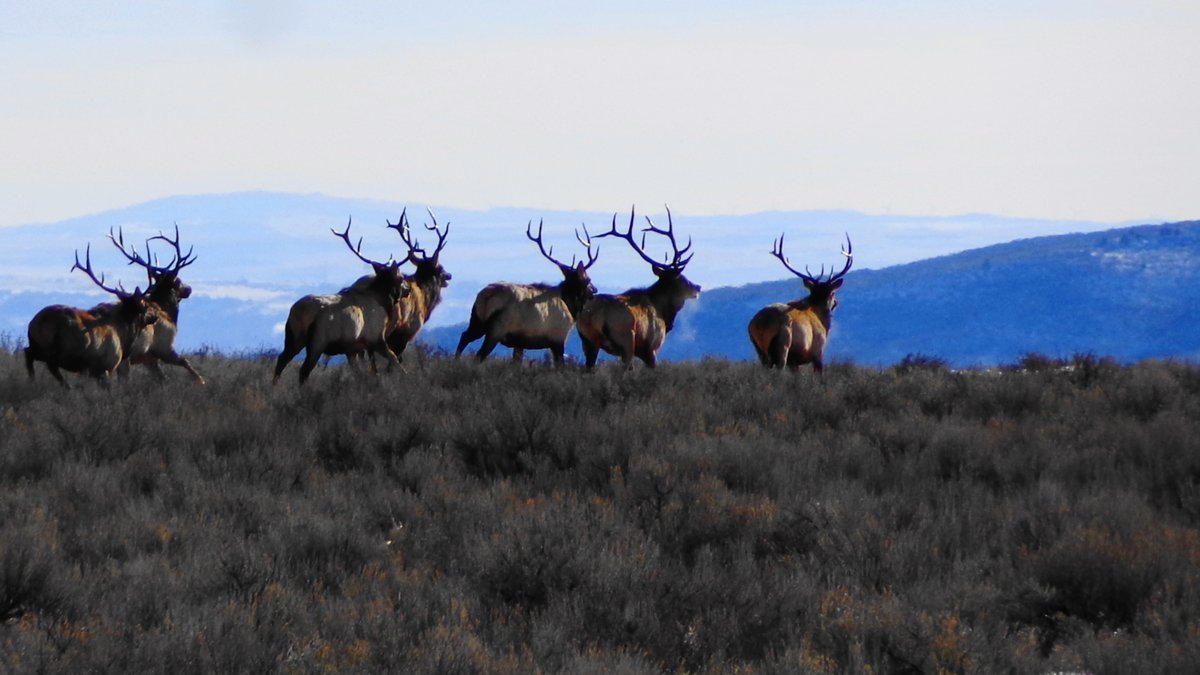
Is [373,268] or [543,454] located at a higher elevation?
[373,268]

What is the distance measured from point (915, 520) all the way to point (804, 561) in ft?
3.64

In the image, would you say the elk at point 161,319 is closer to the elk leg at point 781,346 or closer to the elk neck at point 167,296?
the elk neck at point 167,296

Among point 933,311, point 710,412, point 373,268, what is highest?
point 373,268

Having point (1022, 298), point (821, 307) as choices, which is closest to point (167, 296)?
point (821, 307)

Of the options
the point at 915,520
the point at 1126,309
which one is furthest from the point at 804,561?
the point at 1126,309

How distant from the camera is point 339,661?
14.8ft

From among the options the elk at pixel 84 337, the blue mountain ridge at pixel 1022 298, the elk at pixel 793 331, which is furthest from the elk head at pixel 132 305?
the blue mountain ridge at pixel 1022 298

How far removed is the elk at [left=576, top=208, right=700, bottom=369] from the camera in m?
13.9

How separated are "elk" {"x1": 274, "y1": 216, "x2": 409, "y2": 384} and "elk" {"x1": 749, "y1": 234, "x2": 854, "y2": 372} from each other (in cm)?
452

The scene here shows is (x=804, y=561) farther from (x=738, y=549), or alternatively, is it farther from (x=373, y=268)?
(x=373, y=268)

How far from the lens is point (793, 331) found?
13.9m

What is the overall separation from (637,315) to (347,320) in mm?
3624

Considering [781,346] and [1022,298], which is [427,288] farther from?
[1022,298]

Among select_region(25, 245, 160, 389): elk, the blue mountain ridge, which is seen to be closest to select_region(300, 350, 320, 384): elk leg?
select_region(25, 245, 160, 389): elk
